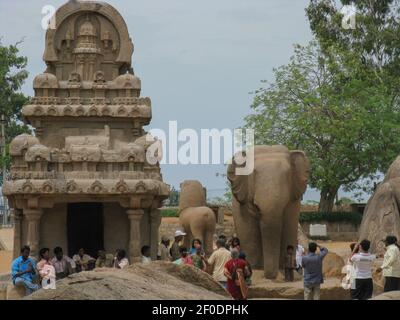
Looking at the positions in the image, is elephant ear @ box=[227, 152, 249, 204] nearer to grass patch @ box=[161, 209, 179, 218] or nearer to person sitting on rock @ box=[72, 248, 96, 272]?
person sitting on rock @ box=[72, 248, 96, 272]

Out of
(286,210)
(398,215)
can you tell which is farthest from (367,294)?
(398,215)

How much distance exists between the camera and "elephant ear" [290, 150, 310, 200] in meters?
19.0

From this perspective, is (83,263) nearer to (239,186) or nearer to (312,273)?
(239,186)

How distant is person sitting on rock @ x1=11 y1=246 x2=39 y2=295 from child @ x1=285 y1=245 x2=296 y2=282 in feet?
15.1

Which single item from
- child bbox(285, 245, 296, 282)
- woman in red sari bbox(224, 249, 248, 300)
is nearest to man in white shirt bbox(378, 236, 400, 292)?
woman in red sari bbox(224, 249, 248, 300)

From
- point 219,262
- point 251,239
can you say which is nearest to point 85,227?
point 251,239

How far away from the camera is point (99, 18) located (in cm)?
2181

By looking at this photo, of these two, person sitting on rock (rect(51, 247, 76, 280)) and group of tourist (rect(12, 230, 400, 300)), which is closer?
group of tourist (rect(12, 230, 400, 300))

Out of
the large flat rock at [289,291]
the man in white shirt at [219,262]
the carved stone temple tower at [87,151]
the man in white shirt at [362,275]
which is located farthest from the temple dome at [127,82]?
the man in white shirt at [362,275]

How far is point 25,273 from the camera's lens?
15539 mm

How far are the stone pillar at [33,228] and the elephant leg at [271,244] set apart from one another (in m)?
4.61

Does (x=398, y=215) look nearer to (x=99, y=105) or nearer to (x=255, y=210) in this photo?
(x=255, y=210)

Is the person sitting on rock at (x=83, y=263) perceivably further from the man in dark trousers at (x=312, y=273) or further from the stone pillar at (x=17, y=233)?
the man in dark trousers at (x=312, y=273)
